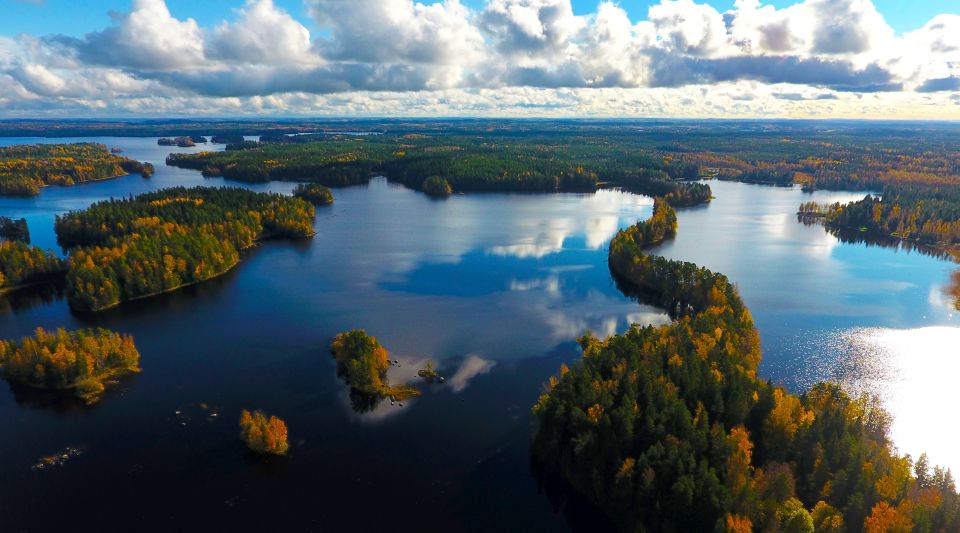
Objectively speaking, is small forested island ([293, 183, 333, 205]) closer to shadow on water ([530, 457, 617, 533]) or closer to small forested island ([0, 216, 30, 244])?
small forested island ([0, 216, 30, 244])

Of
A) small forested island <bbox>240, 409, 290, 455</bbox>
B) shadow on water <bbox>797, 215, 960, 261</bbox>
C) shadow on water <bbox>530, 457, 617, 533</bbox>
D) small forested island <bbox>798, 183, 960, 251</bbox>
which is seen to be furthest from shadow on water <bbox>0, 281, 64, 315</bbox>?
small forested island <bbox>798, 183, 960, 251</bbox>

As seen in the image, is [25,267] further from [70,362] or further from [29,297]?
[70,362]

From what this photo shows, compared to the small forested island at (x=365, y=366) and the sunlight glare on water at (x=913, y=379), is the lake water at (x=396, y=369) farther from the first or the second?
the small forested island at (x=365, y=366)

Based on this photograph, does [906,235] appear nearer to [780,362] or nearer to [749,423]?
[780,362]

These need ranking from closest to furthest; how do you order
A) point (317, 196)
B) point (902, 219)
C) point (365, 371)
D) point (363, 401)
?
1. point (363, 401)
2. point (365, 371)
3. point (902, 219)
4. point (317, 196)

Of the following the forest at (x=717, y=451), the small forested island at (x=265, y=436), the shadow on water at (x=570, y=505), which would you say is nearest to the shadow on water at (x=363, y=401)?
the small forested island at (x=265, y=436)

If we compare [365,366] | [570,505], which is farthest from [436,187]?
[570,505]
